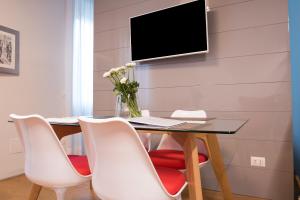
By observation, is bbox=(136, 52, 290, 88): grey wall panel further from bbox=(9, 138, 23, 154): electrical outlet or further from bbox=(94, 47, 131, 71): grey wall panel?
bbox=(9, 138, 23, 154): electrical outlet

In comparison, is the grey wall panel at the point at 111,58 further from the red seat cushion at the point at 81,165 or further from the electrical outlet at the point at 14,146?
the red seat cushion at the point at 81,165

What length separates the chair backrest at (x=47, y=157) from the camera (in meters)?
1.28

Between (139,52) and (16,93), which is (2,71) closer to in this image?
(16,93)

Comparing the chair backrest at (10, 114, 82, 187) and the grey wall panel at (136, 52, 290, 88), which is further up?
the grey wall panel at (136, 52, 290, 88)

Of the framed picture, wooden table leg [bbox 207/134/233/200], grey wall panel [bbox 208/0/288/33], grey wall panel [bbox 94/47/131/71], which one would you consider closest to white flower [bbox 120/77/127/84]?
wooden table leg [bbox 207/134/233/200]

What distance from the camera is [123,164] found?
40.4 inches

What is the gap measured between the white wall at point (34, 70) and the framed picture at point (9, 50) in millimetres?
78

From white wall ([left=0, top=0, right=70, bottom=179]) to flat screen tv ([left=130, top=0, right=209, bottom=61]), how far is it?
1307 mm

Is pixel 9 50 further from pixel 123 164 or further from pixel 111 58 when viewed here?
pixel 123 164

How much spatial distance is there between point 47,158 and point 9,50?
2.20m

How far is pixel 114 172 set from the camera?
41.1 inches

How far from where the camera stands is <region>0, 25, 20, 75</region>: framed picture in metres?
2.80

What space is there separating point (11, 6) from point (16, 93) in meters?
1.11

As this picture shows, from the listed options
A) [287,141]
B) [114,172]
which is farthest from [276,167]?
[114,172]
